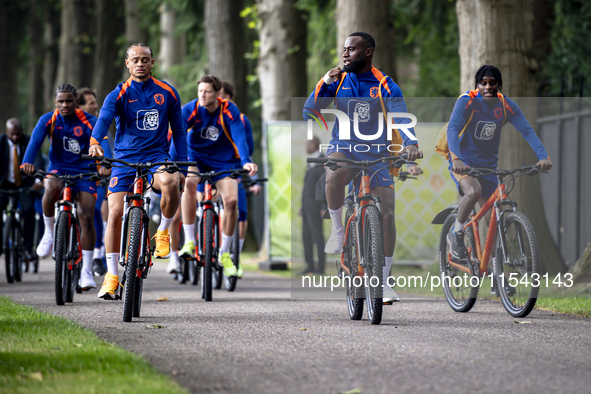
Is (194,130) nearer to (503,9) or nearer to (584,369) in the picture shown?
(503,9)

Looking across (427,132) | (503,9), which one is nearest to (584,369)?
(503,9)

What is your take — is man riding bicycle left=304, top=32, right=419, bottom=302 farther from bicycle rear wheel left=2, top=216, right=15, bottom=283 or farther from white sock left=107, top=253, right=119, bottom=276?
bicycle rear wheel left=2, top=216, right=15, bottom=283

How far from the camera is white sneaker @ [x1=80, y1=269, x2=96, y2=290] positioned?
26.9 feet

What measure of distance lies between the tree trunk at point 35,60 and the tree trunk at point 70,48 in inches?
202

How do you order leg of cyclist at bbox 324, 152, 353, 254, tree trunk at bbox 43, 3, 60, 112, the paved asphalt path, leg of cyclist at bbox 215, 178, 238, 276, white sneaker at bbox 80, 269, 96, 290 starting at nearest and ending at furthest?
1. the paved asphalt path
2. leg of cyclist at bbox 324, 152, 353, 254
3. white sneaker at bbox 80, 269, 96, 290
4. leg of cyclist at bbox 215, 178, 238, 276
5. tree trunk at bbox 43, 3, 60, 112

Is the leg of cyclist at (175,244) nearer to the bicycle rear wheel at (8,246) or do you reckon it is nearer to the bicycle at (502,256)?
the bicycle rear wheel at (8,246)

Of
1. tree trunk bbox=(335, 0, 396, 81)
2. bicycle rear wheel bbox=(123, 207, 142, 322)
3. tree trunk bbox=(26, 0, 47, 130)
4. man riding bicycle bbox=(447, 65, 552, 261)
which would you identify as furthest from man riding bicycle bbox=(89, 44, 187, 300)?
tree trunk bbox=(26, 0, 47, 130)

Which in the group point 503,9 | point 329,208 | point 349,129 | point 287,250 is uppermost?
point 503,9

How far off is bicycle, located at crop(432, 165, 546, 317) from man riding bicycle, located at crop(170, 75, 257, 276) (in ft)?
8.42

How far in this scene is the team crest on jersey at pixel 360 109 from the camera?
686 cm

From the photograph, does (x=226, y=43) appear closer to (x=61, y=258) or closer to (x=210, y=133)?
(x=210, y=133)

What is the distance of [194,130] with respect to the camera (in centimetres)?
951

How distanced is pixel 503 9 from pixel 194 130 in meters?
3.95

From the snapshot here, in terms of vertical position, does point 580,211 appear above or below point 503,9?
below
